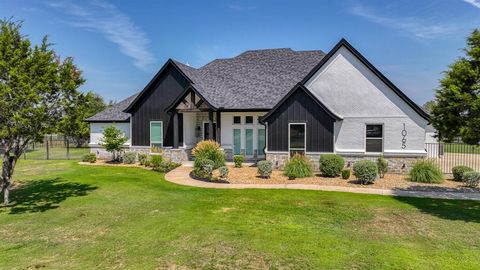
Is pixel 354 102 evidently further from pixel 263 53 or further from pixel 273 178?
pixel 263 53

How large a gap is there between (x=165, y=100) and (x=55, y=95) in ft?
40.9

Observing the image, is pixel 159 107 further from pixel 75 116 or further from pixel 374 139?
pixel 374 139

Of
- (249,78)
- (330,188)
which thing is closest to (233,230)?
(330,188)

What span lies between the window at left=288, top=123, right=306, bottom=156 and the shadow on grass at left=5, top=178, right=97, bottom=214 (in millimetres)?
11706

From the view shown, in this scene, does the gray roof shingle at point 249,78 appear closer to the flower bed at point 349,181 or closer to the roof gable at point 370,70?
the roof gable at point 370,70

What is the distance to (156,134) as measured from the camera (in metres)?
24.1

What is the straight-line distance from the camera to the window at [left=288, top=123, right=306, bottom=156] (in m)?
19.2

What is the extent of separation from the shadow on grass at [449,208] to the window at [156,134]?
17541mm

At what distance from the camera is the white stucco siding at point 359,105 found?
18.3 metres

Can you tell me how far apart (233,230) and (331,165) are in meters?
9.97

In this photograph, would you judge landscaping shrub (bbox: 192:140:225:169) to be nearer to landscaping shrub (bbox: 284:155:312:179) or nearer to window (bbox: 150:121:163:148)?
landscaping shrub (bbox: 284:155:312:179)

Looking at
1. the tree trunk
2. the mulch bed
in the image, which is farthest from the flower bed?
the tree trunk

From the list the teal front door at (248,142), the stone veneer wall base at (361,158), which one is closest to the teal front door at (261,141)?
the teal front door at (248,142)

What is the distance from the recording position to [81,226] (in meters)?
9.23
